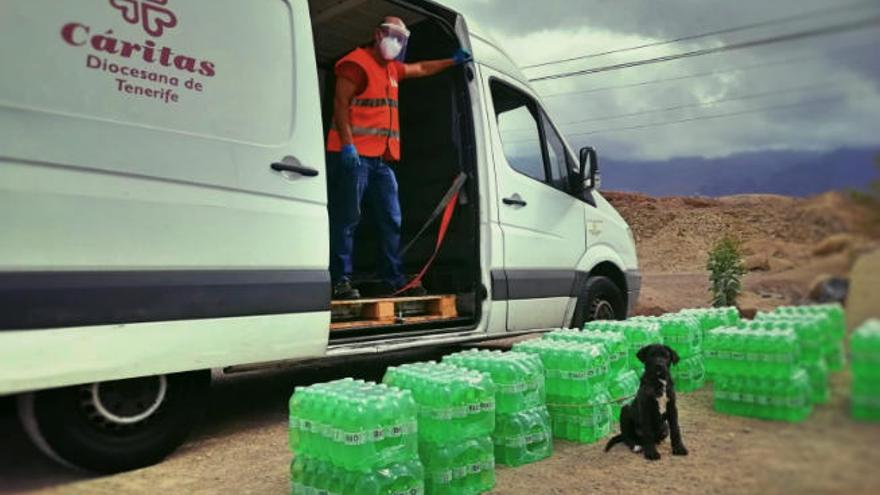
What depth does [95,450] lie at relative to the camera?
9.91 feet

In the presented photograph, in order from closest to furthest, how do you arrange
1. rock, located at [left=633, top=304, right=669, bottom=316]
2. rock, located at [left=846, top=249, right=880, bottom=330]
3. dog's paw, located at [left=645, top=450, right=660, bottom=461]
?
1. rock, located at [left=846, top=249, right=880, bottom=330]
2. dog's paw, located at [left=645, top=450, right=660, bottom=461]
3. rock, located at [left=633, top=304, right=669, bottom=316]

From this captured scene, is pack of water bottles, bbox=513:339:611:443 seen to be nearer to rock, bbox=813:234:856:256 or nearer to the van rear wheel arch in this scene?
the van rear wheel arch

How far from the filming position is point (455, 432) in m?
2.85

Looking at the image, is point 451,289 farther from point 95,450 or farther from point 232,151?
point 95,450

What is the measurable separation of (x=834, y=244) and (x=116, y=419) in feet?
10.4

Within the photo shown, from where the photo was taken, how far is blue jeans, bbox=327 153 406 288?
4.70 metres

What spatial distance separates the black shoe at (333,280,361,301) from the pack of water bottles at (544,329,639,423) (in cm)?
144

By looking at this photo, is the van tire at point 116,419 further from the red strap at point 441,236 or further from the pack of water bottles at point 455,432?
the red strap at point 441,236

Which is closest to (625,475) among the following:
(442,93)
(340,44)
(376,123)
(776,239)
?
(776,239)

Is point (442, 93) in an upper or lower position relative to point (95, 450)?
upper

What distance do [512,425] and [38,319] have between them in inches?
85.2

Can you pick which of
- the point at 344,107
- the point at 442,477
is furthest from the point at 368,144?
the point at 442,477

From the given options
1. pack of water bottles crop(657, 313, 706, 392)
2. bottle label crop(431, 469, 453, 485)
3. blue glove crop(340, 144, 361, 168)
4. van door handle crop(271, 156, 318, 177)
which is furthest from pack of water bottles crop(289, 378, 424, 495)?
pack of water bottles crop(657, 313, 706, 392)

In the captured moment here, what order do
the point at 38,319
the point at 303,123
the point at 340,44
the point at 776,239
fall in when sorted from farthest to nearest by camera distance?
the point at 340,44 → the point at 303,123 → the point at 38,319 → the point at 776,239
